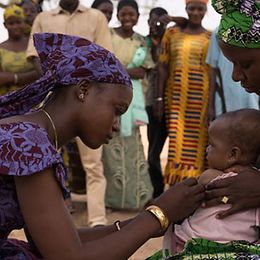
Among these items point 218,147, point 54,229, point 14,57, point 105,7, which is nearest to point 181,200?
point 218,147

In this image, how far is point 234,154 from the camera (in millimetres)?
2443

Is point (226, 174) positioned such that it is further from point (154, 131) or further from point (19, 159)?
point (154, 131)

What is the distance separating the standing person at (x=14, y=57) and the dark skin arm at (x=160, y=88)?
4.00 feet

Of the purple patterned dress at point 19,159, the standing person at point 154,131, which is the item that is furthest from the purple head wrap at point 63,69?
the standing person at point 154,131

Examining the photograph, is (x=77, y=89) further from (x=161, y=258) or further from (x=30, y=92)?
(x=161, y=258)

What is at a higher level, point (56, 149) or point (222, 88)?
point (56, 149)

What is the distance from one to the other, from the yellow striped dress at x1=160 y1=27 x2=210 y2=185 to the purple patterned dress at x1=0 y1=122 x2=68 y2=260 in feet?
12.7

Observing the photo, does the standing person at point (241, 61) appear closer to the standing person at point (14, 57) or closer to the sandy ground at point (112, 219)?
the sandy ground at point (112, 219)

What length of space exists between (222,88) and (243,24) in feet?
10.6

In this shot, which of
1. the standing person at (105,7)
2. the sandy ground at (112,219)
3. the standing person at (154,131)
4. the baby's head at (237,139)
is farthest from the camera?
the standing person at (105,7)

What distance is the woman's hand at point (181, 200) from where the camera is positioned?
2184mm

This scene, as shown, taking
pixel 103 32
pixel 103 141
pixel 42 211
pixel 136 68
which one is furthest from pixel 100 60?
pixel 136 68

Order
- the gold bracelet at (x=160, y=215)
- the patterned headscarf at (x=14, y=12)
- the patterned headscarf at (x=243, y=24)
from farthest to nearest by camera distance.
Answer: the patterned headscarf at (x=14, y=12)
the patterned headscarf at (x=243, y=24)
the gold bracelet at (x=160, y=215)

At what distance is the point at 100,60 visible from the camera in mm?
2205
